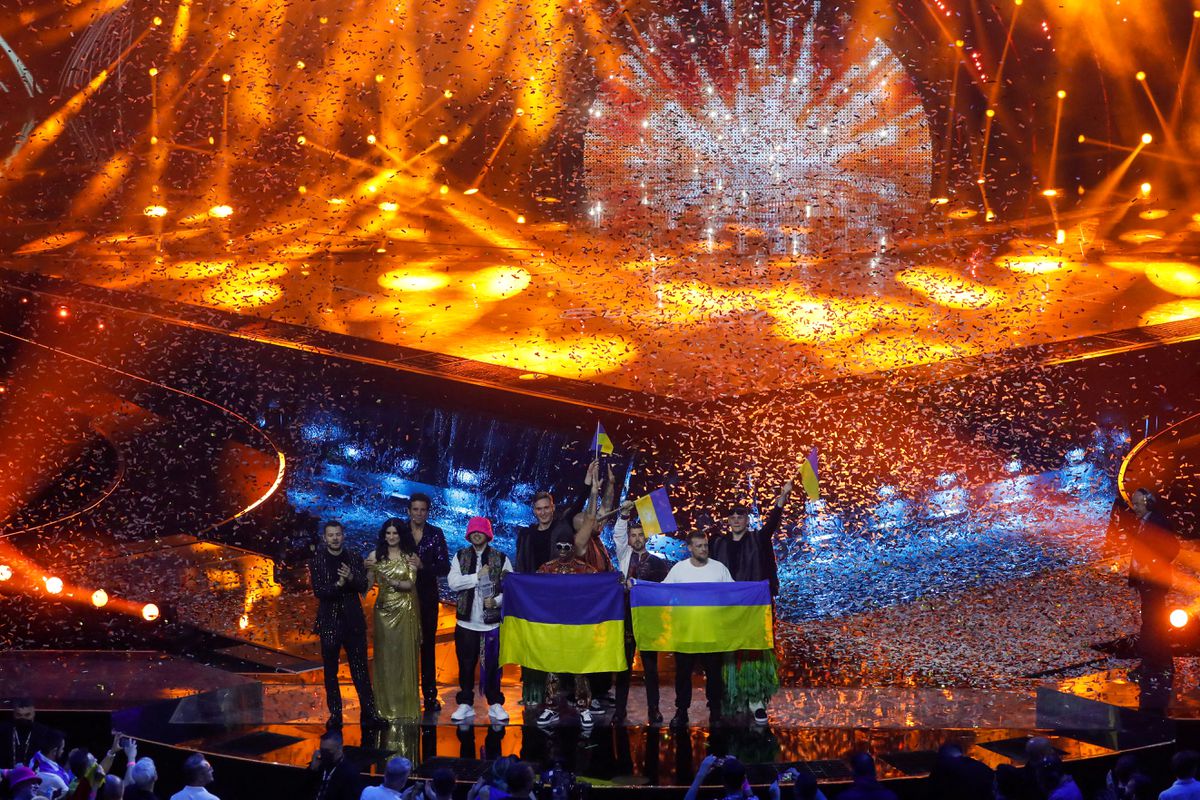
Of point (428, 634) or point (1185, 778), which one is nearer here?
point (1185, 778)

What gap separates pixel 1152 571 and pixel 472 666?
389cm

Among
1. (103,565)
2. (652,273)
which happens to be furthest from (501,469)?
(652,273)

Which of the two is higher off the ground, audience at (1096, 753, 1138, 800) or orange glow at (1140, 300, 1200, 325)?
orange glow at (1140, 300, 1200, 325)

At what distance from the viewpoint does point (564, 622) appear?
7.32m

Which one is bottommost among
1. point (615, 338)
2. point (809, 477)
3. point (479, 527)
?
point (479, 527)

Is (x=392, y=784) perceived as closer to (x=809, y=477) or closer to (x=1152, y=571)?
(x=809, y=477)

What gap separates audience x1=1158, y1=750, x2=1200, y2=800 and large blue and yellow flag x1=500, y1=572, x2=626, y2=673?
309cm

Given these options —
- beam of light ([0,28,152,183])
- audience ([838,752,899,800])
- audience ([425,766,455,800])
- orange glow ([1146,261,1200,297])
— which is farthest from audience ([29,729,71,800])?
beam of light ([0,28,152,183])

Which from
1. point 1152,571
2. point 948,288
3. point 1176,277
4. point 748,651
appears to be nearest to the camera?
point 748,651

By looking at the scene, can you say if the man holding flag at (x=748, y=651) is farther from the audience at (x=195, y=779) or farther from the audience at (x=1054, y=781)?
the audience at (x=195, y=779)

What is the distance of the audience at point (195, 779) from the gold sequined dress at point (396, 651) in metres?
2.44

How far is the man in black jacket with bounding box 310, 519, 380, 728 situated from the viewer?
719cm

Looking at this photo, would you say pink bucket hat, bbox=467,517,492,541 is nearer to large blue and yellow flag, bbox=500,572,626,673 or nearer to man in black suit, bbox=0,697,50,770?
large blue and yellow flag, bbox=500,572,626,673


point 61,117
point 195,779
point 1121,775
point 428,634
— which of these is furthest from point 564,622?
point 61,117
